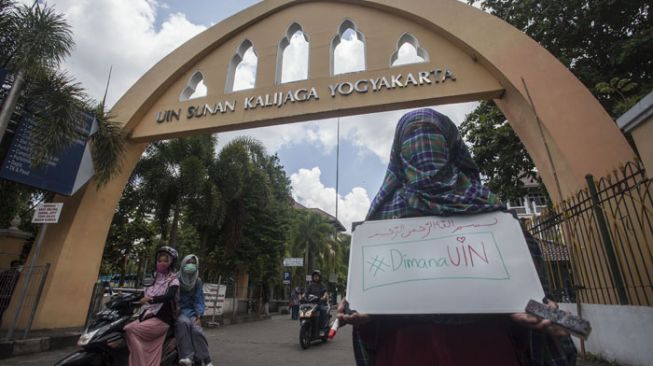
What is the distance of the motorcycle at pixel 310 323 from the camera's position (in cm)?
689

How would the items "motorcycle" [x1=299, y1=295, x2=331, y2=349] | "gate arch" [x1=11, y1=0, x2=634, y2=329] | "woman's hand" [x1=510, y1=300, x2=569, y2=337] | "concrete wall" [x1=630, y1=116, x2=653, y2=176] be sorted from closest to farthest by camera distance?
1. "woman's hand" [x1=510, y1=300, x2=569, y2=337]
2. "concrete wall" [x1=630, y1=116, x2=653, y2=176]
3. "gate arch" [x1=11, y1=0, x2=634, y2=329]
4. "motorcycle" [x1=299, y1=295, x2=331, y2=349]

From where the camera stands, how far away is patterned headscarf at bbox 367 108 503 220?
54.7 inches

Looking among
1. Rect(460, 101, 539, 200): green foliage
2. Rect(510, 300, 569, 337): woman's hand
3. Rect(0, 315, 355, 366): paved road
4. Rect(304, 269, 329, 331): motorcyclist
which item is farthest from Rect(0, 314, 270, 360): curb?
Rect(460, 101, 539, 200): green foliage

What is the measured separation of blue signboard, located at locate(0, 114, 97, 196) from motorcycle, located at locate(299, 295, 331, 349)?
5029mm

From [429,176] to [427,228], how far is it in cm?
21

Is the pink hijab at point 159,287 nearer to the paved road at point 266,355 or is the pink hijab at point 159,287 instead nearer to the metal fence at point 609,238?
the paved road at point 266,355

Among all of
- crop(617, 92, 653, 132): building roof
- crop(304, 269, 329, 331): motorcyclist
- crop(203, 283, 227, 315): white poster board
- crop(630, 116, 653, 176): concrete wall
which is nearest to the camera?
crop(617, 92, 653, 132): building roof

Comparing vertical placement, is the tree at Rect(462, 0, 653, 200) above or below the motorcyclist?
above

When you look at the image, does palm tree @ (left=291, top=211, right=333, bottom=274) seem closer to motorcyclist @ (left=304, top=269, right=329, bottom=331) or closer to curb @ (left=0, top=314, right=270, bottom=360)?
motorcyclist @ (left=304, top=269, right=329, bottom=331)

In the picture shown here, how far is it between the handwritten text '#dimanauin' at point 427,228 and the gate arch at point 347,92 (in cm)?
398

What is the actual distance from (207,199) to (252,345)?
21.8 feet

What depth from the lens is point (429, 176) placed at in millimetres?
1429

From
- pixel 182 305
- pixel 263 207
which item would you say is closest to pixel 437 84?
pixel 182 305

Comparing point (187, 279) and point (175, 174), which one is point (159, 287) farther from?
point (175, 174)
